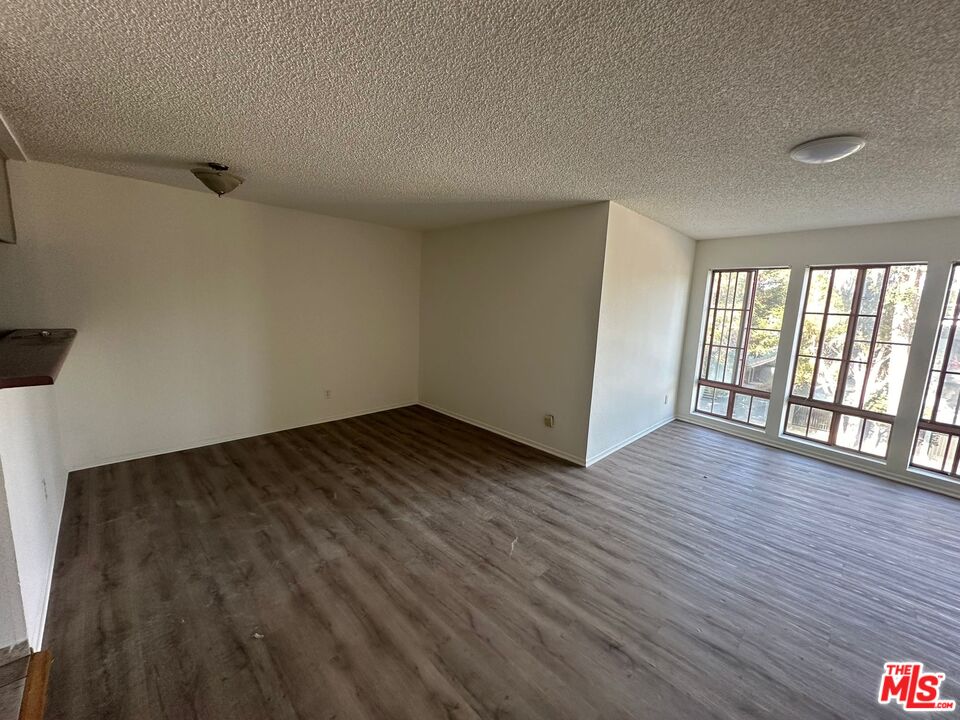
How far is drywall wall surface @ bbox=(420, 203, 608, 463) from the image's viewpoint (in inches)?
135

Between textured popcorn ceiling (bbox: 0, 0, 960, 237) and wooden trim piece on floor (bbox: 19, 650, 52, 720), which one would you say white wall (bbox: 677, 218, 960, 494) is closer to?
textured popcorn ceiling (bbox: 0, 0, 960, 237)

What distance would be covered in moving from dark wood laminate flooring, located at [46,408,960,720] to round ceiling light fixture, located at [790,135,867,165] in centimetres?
226

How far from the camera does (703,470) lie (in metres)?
3.54

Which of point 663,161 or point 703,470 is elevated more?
point 663,161

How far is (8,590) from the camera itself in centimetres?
133

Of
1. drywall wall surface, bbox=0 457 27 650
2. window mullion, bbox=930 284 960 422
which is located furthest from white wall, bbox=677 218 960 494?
drywall wall surface, bbox=0 457 27 650

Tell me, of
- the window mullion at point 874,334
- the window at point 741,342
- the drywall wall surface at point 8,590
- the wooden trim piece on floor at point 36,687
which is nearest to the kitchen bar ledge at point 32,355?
the drywall wall surface at point 8,590

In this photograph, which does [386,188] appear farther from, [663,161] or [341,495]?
[341,495]

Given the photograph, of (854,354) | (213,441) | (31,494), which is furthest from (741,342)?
(31,494)

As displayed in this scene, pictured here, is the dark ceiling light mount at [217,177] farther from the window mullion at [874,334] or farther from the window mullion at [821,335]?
the window mullion at [874,334]

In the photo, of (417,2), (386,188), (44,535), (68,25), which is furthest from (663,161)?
(44,535)

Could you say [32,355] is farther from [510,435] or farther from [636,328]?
[636,328]

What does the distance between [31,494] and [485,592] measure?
218 centimetres

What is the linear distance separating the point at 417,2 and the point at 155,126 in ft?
5.80
